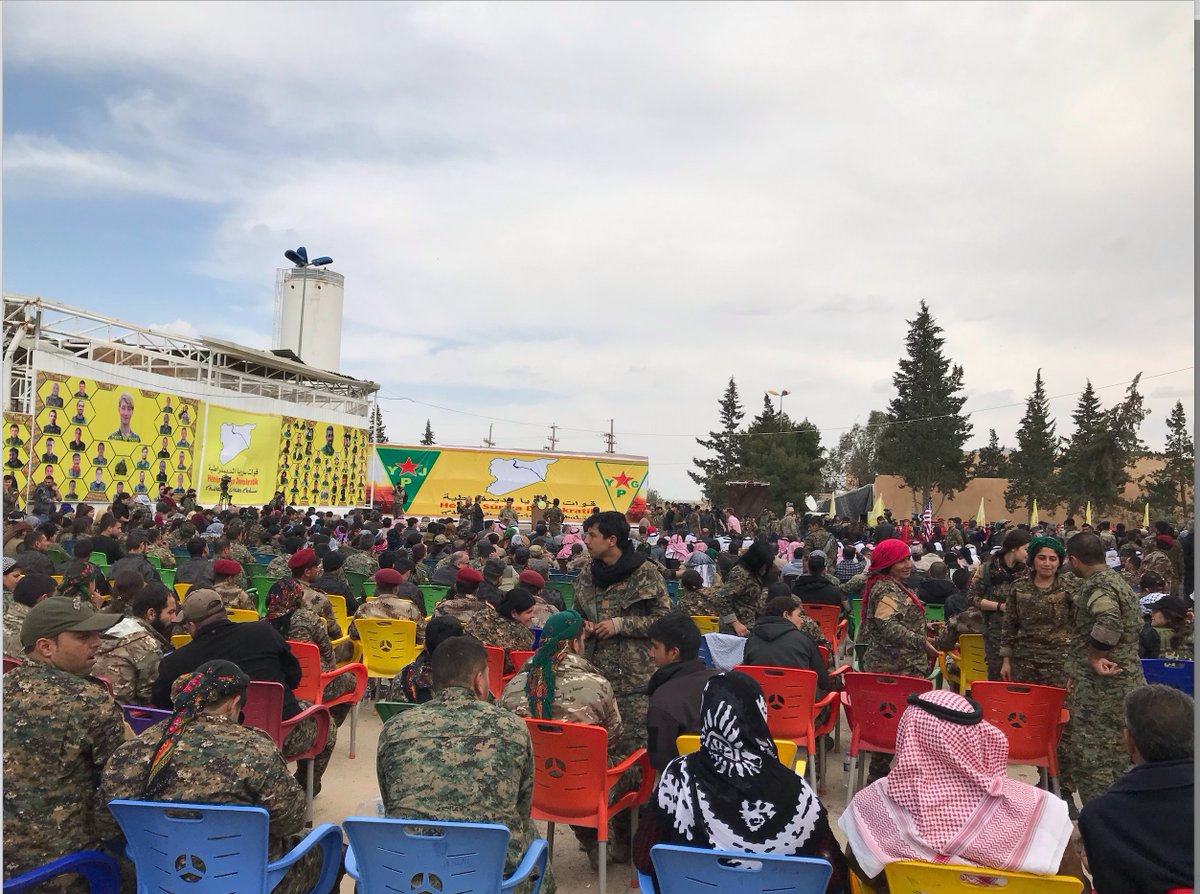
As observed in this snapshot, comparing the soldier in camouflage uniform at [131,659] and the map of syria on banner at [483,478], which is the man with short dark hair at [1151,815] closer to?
the soldier in camouflage uniform at [131,659]

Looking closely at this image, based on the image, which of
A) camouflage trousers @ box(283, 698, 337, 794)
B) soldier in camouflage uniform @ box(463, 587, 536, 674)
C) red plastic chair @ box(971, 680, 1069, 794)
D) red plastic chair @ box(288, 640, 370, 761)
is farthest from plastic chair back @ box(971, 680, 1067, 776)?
red plastic chair @ box(288, 640, 370, 761)

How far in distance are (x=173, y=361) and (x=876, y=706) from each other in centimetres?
2499

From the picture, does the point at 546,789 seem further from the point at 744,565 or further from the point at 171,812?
the point at 744,565

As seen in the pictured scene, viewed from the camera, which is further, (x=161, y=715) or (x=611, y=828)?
(x=611, y=828)

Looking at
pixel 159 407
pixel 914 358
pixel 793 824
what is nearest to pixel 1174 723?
pixel 793 824

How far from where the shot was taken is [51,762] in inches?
118

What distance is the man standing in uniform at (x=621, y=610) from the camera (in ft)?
16.4

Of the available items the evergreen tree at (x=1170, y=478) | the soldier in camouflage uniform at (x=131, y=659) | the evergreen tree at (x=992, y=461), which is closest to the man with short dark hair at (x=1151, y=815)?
the soldier in camouflage uniform at (x=131, y=659)

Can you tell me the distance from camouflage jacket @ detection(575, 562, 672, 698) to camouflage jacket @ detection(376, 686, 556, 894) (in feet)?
6.59

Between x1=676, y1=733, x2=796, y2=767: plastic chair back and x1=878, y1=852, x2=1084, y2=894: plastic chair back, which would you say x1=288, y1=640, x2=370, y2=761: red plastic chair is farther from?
x1=878, y1=852, x2=1084, y2=894: plastic chair back

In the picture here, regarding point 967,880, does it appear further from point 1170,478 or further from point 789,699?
point 1170,478

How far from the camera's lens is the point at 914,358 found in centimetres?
4928

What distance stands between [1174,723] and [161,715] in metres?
3.94

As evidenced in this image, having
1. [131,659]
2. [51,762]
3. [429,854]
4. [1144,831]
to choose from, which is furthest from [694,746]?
[131,659]
